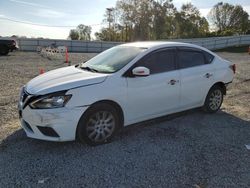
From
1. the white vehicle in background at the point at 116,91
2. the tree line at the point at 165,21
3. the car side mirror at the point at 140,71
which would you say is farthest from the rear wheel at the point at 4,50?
the tree line at the point at 165,21

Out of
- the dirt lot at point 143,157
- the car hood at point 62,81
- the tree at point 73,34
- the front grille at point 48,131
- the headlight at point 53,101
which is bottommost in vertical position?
the dirt lot at point 143,157

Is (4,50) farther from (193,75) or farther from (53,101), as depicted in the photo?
(53,101)

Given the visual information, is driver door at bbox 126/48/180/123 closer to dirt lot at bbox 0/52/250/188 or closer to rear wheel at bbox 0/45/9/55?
dirt lot at bbox 0/52/250/188

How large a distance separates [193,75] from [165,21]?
6114 cm

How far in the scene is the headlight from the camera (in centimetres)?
471

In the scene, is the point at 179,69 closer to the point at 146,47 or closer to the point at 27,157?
the point at 146,47

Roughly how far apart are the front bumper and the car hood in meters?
0.32

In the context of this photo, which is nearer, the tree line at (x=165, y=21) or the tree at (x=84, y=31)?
the tree line at (x=165, y=21)

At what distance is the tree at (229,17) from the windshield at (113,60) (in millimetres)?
77831

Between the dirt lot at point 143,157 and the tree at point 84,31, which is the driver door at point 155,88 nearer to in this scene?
the dirt lot at point 143,157

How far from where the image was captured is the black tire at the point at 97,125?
16.2 feet

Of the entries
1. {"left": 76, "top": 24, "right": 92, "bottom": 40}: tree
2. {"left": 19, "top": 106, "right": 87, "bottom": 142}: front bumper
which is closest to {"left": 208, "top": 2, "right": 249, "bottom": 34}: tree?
{"left": 76, "top": 24, "right": 92, "bottom": 40}: tree

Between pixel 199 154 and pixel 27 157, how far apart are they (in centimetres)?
251

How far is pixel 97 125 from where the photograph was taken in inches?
200
